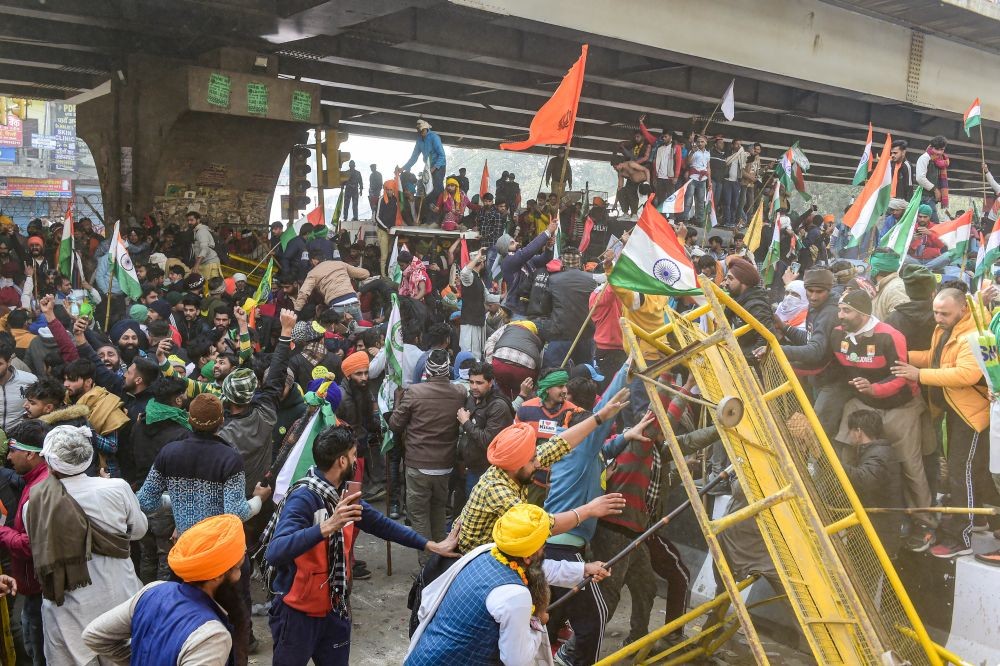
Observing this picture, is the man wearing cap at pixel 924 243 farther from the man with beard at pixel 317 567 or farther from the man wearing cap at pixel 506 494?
the man with beard at pixel 317 567

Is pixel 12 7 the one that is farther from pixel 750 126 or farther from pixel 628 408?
pixel 750 126

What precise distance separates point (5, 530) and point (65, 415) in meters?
0.85

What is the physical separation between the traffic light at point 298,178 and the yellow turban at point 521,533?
18562 mm

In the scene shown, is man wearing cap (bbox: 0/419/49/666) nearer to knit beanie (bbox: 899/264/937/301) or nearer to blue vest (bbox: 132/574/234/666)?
blue vest (bbox: 132/574/234/666)

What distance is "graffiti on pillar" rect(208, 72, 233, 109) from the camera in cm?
1625

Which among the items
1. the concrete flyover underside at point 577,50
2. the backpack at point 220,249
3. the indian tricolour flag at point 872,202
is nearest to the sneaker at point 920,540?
the indian tricolour flag at point 872,202

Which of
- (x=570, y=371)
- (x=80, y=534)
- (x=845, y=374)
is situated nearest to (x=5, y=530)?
(x=80, y=534)

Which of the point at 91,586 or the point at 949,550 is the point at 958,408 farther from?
the point at 91,586

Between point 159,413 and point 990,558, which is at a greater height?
point 159,413

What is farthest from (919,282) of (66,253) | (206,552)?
(66,253)

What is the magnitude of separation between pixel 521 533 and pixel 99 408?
4.09m

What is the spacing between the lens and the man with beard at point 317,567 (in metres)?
4.39

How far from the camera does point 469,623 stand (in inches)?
142

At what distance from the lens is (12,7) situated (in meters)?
14.6
